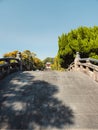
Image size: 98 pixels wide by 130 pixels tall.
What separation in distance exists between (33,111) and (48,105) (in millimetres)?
708

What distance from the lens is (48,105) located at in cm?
798

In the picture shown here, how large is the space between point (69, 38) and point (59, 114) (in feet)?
97.0

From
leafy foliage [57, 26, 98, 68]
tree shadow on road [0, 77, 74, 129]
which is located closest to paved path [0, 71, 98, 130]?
tree shadow on road [0, 77, 74, 129]

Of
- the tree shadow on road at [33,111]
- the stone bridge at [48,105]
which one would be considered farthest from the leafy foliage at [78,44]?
the tree shadow on road at [33,111]

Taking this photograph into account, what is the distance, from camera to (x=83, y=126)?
6566 millimetres

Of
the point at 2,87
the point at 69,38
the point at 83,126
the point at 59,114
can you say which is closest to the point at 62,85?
the point at 2,87

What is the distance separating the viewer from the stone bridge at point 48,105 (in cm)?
668

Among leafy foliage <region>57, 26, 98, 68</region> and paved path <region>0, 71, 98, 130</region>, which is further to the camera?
leafy foliage <region>57, 26, 98, 68</region>

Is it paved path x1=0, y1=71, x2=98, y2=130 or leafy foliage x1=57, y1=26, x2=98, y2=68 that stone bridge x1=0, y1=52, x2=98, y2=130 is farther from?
leafy foliage x1=57, y1=26, x2=98, y2=68

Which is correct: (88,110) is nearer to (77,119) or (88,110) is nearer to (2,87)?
(77,119)

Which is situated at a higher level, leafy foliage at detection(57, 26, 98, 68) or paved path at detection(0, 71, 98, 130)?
leafy foliage at detection(57, 26, 98, 68)

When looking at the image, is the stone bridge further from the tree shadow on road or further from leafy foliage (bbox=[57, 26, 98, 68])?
leafy foliage (bbox=[57, 26, 98, 68])

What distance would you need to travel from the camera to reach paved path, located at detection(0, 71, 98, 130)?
668 centimetres

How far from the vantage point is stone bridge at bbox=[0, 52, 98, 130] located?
21.9 ft
